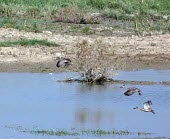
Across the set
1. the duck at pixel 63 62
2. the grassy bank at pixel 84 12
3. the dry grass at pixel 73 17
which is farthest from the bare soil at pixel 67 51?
the dry grass at pixel 73 17

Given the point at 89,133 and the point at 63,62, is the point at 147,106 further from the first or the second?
the point at 63,62

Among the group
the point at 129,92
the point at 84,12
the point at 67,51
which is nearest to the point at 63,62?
the point at 67,51

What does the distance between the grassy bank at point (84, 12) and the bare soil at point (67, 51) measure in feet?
3.44

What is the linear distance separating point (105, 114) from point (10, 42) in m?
7.12

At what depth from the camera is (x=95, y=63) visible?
54.1ft

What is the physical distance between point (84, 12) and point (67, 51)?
20.1 ft

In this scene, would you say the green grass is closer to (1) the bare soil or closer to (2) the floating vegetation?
(1) the bare soil

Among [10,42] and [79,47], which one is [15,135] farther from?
[10,42]

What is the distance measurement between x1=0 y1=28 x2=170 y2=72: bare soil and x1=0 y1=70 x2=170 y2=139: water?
1051mm

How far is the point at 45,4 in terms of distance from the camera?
2712 cm

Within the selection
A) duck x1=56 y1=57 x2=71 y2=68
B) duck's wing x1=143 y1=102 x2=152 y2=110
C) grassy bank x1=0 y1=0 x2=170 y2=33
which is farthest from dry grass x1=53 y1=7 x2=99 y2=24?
duck's wing x1=143 y1=102 x2=152 y2=110

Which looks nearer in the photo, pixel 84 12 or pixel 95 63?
pixel 95 63

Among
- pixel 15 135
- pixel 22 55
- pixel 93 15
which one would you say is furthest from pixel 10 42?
pixel 15 135

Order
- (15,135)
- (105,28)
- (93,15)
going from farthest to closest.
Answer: (93,15) < (105,28) < (15,135)
